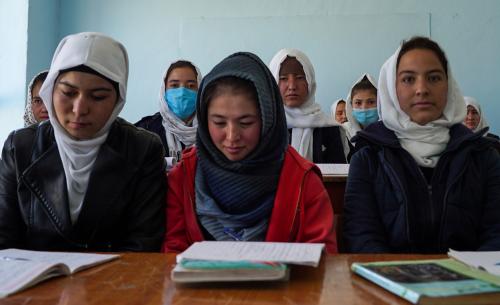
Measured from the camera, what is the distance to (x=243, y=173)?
56.6 inches

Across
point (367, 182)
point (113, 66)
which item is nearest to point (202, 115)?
point (113, 66)

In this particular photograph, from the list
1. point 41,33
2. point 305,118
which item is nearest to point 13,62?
point 41,33

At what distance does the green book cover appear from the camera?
733mm

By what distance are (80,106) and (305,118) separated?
193 cm

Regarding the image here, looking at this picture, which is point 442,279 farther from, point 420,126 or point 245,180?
point 420,126

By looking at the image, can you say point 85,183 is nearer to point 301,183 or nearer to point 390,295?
point 301,183

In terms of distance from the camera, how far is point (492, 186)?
1561 millimetres

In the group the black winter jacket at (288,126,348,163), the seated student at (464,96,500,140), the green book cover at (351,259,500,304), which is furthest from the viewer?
the seated student at (464,96,500,140)

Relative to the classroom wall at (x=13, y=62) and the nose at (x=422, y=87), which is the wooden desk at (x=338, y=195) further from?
the classroom wall at (x=13, y=62)

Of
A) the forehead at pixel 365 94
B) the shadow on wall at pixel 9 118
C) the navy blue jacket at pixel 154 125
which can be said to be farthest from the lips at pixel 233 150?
the shadow on wall at pixel 9 118

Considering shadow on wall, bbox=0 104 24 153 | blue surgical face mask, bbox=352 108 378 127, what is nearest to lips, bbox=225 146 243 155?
blue surgical face mask, bbox=352 108 378 127

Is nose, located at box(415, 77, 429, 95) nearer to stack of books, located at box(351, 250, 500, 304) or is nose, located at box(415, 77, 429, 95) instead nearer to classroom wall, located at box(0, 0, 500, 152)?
stack of books, located at box(351, 250, 500, 304)

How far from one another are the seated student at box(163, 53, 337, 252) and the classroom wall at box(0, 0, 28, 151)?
3.58m

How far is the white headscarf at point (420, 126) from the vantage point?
1655mm
